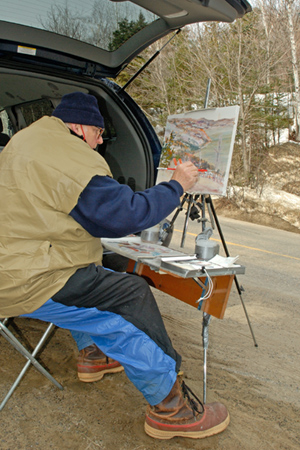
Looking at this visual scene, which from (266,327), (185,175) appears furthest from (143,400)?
(266,327)

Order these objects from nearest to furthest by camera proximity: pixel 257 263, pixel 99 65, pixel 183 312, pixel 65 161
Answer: pixel 65 161 → pixel 99 65 → pixel 183 312 → pixel 257 263

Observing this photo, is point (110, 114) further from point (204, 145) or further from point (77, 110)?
Answer: point (77, 110)

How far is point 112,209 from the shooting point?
1719mm

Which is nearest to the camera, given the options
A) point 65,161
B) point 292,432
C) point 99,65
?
point 65,161

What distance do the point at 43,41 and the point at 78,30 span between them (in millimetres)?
231

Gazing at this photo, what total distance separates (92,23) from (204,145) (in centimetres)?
105

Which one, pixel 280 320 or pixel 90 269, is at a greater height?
pixel 90 269

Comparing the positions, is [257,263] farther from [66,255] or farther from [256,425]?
[66,255]

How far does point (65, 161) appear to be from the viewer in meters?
1.68

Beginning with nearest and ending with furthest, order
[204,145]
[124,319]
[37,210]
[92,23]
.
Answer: [37,210] < [124,319] < [92,23] < [204,145]

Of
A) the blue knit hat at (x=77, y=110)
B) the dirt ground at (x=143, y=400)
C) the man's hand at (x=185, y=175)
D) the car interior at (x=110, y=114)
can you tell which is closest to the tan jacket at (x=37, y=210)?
the blue knit hat at (x=77, y=110)

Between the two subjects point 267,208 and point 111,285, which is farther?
point 267,208

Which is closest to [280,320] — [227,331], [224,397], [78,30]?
[227,331]

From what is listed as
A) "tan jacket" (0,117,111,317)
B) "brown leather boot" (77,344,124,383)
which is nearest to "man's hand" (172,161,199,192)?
"tan jacket" (0,117,111,317)
